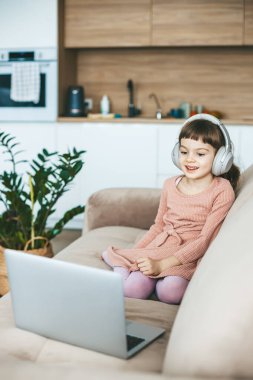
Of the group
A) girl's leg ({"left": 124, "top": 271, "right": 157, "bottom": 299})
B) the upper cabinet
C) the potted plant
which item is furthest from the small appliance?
girl's leg ({"left": 124, "top": 271, "right": 157, "bottom": 299})

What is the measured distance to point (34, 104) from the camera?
4.68 m

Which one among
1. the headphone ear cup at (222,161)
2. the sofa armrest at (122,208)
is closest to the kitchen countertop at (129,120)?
the sofa armrest at (122,208)

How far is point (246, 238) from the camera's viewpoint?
A: 44.6 inches

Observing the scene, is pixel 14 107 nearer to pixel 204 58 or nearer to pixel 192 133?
pixel 204 58

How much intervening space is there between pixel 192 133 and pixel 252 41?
8.75 ft

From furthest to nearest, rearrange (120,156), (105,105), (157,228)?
(105,105) < (120,156) < (157,228)

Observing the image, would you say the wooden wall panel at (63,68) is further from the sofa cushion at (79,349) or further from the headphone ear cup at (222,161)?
the sofa cushion at (79,349)

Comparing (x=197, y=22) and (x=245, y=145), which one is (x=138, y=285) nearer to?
(x=245, y=145)

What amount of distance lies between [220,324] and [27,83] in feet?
13.0

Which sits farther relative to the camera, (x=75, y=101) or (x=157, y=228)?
(x=75, y=101)

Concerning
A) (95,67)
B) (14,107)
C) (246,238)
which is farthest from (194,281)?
(95,67)

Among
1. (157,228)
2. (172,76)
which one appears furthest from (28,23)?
(157,228)

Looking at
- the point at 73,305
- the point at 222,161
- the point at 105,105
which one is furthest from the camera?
the point at 105,105

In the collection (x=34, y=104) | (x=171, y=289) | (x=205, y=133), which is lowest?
(x=171, y=289)
